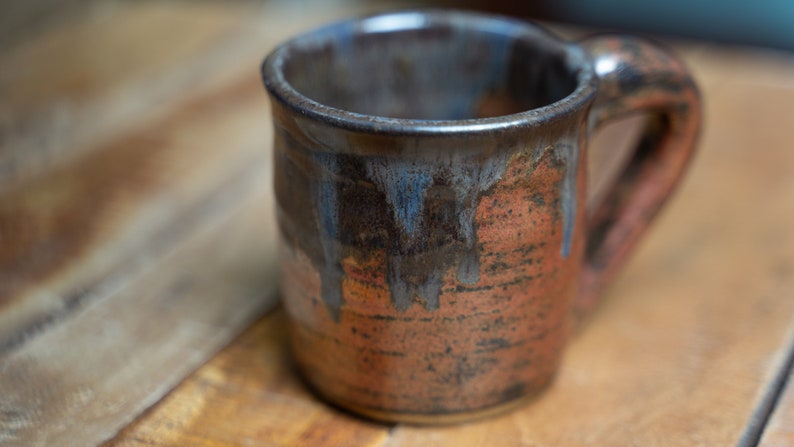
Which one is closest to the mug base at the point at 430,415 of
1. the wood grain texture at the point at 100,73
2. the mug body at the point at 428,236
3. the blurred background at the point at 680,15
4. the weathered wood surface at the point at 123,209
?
the mug body at the point at 428,236

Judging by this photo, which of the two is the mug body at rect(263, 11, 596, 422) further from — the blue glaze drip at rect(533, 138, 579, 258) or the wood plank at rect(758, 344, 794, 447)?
the wood plank at rect(758, 344, 794, 447)

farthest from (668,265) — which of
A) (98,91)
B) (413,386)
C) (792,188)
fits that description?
(98,91)

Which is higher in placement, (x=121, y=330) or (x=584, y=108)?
(x=584, y=108)

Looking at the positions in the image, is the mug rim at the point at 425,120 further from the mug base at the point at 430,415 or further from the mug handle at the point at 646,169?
the mug base at the point at 430,415

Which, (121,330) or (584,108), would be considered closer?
(584,108)

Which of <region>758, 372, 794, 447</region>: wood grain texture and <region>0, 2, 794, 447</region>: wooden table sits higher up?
<region>758, 372, 794, 447</region>: wood grain texture

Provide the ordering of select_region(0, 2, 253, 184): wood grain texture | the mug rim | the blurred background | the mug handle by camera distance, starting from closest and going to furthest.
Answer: the mug rim, the mug handle, select_region(0, 2, 253, 184): wood grain texture, the blurred background

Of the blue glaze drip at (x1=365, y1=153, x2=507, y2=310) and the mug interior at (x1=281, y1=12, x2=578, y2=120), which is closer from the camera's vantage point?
the blue glaze drip at (x1=365, y1=153, x2=507, y2=310)

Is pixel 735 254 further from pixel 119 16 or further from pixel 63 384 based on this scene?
pixel 119 16

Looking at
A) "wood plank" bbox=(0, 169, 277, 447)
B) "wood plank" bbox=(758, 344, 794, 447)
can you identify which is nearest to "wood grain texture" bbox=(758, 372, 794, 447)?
"wood plank" bbox=(758, 344, 794, 447)
